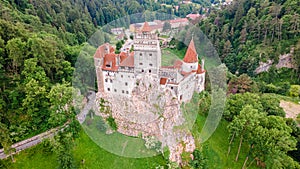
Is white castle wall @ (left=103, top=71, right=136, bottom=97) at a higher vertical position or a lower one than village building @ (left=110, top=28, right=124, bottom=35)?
lower

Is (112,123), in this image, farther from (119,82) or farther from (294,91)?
(294,91)

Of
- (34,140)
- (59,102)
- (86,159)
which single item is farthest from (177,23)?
(34,140)

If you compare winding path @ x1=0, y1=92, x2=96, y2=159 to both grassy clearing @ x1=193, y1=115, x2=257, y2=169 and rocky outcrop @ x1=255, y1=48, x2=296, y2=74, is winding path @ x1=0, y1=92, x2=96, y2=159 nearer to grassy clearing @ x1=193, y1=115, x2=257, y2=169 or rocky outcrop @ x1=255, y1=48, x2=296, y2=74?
grassy clearing @ x1=193, y1=115, x2=257, y2=169

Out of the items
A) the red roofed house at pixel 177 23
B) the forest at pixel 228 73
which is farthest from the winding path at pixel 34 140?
the red roofed house at pixel 177 23

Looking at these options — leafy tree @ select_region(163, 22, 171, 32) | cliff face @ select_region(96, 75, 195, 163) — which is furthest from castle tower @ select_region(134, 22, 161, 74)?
leafy tree @ select_region(163, 22, 171, 32)

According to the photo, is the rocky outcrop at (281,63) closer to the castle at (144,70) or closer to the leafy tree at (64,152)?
the castle at (144,70)

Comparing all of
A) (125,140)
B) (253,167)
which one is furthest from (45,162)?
(253,167)
